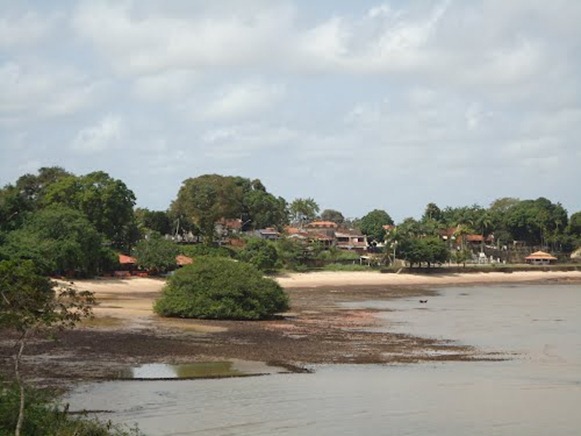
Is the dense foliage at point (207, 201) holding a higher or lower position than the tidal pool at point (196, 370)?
higher

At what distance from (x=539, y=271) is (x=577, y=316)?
7377 centimetres

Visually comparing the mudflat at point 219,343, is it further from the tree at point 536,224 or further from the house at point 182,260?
the tree at point 536,224

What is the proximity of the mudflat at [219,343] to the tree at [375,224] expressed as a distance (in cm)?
9327

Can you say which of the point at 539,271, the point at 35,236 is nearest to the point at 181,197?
the point at 35,236

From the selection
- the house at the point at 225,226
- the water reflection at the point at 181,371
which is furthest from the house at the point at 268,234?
the water reflection at the point at 181,371

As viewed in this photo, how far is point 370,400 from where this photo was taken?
23.4 meters

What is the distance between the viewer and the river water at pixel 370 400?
20.0 m

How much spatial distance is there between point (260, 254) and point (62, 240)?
1090 inches

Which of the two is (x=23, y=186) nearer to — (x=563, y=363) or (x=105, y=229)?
(x=105, y=229)

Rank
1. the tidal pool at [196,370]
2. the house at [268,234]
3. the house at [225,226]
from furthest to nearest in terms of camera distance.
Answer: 1. the house at [268,234]
2. the house at [225,226]
3. the tidal pool at [196,370]

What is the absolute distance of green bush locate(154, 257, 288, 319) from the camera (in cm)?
4606

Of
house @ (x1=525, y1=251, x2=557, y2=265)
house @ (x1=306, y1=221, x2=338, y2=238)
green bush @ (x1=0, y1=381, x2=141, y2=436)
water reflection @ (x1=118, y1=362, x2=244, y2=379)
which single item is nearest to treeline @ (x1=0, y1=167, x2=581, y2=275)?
house @ (x1=306, y1=221, x2=338, y2=238)

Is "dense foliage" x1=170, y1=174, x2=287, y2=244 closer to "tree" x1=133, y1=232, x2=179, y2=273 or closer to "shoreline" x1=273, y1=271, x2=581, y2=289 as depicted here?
"shoreline" x1=273, y1=271, x2=581, y2=289

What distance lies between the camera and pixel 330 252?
11669 cm
